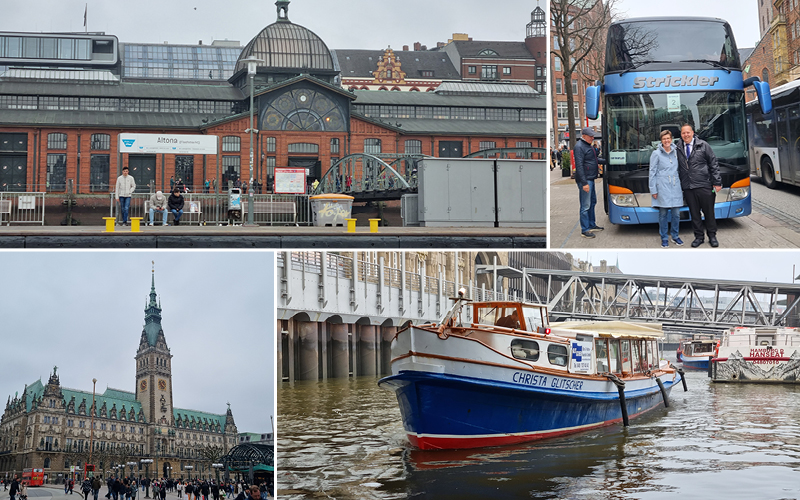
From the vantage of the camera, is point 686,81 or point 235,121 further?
point 235,121

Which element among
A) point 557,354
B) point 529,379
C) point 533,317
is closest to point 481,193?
point 533,317

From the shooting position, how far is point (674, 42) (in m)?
14.8

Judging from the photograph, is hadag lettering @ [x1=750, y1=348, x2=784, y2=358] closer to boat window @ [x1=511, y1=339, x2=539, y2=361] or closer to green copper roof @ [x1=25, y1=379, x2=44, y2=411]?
boat window @ [x1=511, y1=339, x2=539, y2=361]

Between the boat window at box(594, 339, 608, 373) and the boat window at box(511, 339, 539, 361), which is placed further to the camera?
the boat window at box(594, 339, 608, 373)

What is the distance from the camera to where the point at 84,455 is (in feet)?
153

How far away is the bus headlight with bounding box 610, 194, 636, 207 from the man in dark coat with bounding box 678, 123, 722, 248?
3.60ft

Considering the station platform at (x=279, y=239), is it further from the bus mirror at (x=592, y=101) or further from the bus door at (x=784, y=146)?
the bus mirror at (x=592, y=101)

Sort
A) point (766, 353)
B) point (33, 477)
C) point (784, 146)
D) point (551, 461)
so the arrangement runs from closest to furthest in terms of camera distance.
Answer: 1. point (551, 461)
2. point (784, 146)
3. point (766, 353)
4. point (33, 477)

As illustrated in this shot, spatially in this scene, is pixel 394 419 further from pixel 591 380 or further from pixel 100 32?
pixel 100 32

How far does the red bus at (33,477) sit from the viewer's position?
36197mm

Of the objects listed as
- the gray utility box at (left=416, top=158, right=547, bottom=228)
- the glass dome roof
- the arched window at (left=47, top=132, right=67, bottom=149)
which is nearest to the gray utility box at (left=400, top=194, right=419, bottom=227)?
the gray utility box at (left=416, top=158, right=547, bottom=228)

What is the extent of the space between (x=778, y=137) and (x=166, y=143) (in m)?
28.4

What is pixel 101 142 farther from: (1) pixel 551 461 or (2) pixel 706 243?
(2) pixel 706 243

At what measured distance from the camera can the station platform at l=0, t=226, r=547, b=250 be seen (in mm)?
22938
